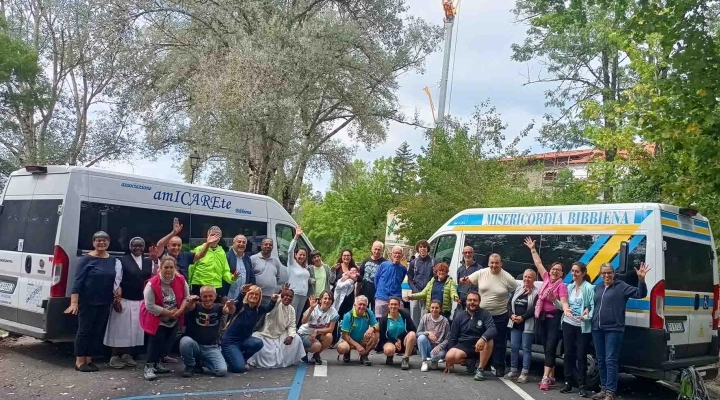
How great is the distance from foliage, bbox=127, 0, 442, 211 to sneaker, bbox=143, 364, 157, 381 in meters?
11.0

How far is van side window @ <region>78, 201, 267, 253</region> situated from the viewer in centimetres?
816

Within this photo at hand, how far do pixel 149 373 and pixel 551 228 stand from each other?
5.67 metres

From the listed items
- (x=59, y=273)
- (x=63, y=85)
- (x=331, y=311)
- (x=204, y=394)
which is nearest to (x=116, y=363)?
(x=59, y=273)

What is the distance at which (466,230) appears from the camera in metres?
10.9

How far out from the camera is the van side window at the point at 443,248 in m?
11.2

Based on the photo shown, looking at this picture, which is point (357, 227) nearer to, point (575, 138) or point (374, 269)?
point (575, 138)

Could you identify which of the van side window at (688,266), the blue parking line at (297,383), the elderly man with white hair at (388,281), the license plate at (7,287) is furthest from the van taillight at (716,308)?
the license plate at (7,287)

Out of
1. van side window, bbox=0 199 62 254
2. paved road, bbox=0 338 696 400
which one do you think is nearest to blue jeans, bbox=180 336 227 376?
paved road, bbox=0 338 696 400

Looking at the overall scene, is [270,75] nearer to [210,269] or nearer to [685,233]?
[210,269]

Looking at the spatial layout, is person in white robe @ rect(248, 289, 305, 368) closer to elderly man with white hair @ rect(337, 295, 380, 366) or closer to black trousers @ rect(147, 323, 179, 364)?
elderly man with white hair @ rect(337, 295, 380, 366)

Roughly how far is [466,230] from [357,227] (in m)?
28.8

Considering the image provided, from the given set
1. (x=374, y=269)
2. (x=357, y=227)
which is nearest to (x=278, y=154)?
(x=374, y=269)

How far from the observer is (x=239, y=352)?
844cm

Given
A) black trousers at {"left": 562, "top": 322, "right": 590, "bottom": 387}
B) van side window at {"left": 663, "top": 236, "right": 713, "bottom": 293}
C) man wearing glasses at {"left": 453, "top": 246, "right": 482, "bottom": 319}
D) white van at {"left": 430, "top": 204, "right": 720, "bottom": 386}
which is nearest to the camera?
white van at {"left": 430, "top": 204, "right": 720, "bottom": 386}
